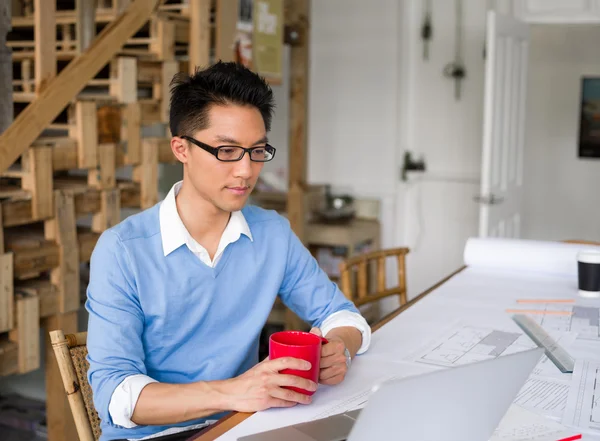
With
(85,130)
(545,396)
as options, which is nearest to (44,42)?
(85,130)

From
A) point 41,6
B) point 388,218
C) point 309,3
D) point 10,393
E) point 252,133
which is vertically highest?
point 309,3

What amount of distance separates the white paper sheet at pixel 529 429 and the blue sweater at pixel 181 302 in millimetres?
578

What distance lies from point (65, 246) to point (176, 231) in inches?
59.0

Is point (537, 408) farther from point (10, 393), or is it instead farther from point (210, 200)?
point (10, 393)

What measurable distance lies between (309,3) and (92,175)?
2.26 meters

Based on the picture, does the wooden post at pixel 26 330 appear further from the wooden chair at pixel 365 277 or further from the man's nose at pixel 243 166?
the man's nose at pixel 243 166

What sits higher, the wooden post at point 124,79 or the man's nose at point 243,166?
the wooden post at point 124,79

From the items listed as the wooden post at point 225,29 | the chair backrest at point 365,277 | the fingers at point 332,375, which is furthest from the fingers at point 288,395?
the wooden post at point 225,29

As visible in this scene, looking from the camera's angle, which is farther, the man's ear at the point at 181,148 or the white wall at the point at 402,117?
the white wall at the point at 402,117

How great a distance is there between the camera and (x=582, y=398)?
1330 mm

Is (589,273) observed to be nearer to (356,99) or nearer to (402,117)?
(402,117)

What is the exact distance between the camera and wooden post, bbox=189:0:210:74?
11.4 ft

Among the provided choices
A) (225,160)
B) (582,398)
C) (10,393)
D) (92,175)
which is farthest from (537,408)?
(10,393)

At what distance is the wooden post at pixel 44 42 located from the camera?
275 cm
